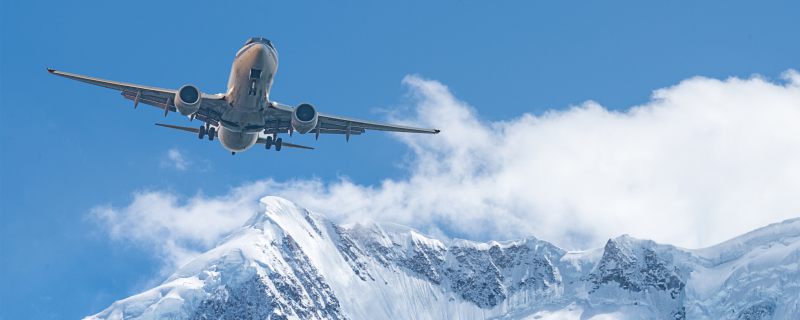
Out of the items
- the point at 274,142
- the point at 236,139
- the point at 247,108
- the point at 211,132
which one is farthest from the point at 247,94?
the point at 274,142

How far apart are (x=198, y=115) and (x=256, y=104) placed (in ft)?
21.2

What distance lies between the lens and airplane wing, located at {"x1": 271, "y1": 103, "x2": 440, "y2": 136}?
79.4m

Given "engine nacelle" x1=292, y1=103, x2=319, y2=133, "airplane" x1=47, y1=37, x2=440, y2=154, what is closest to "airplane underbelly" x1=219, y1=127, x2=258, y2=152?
"airplane" x1=47, y1=37, x2=440, y2=154

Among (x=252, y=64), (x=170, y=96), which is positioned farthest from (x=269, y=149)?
(x=252, y=64)

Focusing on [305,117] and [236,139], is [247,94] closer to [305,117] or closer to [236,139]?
[305,117]

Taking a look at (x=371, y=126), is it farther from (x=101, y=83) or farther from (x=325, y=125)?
(x=101, y=83)

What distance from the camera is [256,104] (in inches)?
2972

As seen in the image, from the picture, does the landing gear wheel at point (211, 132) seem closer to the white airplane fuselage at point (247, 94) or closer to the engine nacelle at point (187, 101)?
the white airplane fuselage at point (247, 94)

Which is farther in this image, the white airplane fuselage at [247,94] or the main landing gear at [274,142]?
the main landing gear at [274,142]

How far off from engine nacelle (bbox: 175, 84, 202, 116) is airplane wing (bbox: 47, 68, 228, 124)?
1.75 m

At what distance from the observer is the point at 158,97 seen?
79.4 m

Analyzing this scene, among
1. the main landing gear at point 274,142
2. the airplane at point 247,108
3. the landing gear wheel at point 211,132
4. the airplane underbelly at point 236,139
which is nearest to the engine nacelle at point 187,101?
the airplane at point 247,108

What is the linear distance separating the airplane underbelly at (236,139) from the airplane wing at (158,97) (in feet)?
3.83

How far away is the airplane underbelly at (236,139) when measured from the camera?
3137 inches
